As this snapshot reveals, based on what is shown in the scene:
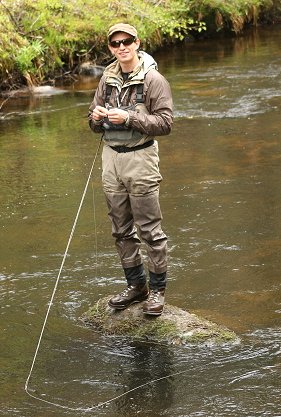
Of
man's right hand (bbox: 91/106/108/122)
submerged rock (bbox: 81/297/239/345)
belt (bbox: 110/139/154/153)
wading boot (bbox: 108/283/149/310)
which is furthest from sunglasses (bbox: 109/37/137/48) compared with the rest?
submerged rock (bbox: 81/297/239/345)

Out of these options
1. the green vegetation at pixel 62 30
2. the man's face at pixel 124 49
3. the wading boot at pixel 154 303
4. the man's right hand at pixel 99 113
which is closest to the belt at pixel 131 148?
the man's right hand at pixel 99 113

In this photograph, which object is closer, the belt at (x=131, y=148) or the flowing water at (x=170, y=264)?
the flowing water at (x=170, y=264)

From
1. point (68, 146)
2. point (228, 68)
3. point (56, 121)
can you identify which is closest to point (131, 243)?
point (68, 146)

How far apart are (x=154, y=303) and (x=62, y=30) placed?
42.1ft

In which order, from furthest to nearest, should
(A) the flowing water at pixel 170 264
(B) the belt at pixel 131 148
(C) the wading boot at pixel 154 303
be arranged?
(C) the wading boot at pixel 154 303
(B) the belt at pixel 131 148
(A) the flowing water at pixel 170 264

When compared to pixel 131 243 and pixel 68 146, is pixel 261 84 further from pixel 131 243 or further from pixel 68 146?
pixel 131 243

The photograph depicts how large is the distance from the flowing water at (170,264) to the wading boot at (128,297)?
25cm

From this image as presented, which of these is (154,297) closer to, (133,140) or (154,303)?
(154,303)

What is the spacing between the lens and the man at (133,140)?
16.9ft

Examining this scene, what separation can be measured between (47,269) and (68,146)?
15.6ft

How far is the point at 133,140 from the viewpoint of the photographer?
524 centimetres

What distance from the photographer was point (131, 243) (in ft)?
18.3

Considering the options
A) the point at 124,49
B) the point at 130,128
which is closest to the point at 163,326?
the point at 130,128

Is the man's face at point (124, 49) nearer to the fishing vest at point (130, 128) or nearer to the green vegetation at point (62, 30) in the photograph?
the fishing vest at point (130, 128)
